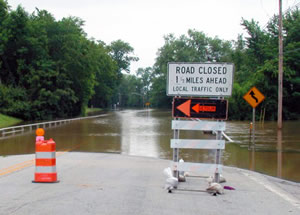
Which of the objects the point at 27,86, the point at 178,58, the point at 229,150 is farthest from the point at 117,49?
the point at 229,150

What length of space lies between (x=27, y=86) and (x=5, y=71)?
12.6 ft

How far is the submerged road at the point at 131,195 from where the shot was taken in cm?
599

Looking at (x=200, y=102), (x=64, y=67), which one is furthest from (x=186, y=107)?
(x=64, y=67)

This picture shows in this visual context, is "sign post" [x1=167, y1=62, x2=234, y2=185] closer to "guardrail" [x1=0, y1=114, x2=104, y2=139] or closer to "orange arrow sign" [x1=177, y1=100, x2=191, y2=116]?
"orange arrow sign" [x1=177, y1=100, x2=191, y2=116]

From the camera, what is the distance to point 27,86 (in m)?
48.2

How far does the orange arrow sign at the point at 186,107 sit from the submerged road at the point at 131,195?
5.21 feet

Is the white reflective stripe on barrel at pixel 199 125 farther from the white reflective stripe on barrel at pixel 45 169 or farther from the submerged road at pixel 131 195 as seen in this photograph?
the white reflective stripe on barrel at pixel 45 169

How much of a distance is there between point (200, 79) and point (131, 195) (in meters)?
2.86

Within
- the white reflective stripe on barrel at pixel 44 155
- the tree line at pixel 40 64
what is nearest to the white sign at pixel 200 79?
the white reflective stripe on barrel at pixel 44 155

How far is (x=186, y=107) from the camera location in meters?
7.68

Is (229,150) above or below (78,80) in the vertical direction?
below

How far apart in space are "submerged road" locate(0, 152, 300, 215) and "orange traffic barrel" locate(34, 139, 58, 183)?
19 centimetres

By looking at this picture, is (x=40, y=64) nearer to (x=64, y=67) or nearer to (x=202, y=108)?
(x=64, y=67)

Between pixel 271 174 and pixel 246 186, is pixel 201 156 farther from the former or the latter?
pixel 246 186
